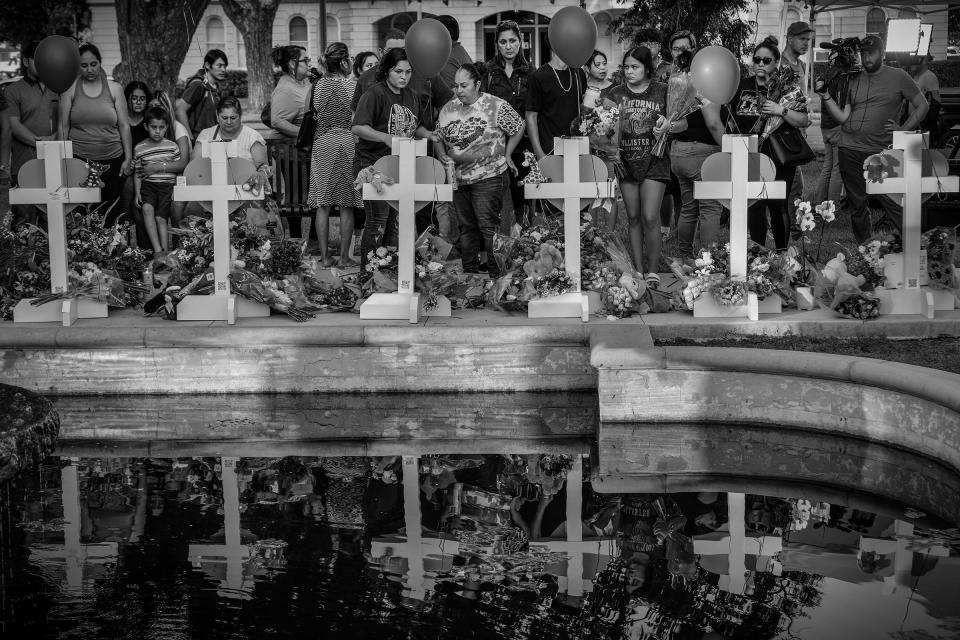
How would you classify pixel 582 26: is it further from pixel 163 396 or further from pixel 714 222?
pixel 163 396

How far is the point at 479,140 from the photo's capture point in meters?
9.56

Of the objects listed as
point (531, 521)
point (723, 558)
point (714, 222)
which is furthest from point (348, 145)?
point (723, 558)

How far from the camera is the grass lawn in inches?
304

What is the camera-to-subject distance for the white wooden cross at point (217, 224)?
8641 millimetres

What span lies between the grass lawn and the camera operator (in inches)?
95.1

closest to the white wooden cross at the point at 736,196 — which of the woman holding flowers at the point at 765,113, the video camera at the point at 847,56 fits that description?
the woman holding flowers at the point at 765,113

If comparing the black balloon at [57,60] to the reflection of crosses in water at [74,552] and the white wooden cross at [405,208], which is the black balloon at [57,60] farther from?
the reflection of crosses in water at [74,552]

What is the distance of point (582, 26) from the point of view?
938 centimetres

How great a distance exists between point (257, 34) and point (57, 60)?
778 inches

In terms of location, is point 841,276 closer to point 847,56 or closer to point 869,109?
point 869,109

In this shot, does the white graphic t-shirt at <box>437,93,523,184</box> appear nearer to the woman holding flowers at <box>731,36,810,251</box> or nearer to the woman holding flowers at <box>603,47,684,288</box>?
the woman holding flowers at <box>603,47,684,288</box>

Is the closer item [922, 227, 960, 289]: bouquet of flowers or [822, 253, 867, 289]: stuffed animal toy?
[822, 253, 867, 289]: stuffed animal toy

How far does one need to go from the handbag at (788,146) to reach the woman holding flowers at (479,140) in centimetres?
193

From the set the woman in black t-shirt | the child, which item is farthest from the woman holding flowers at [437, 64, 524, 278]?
the child
